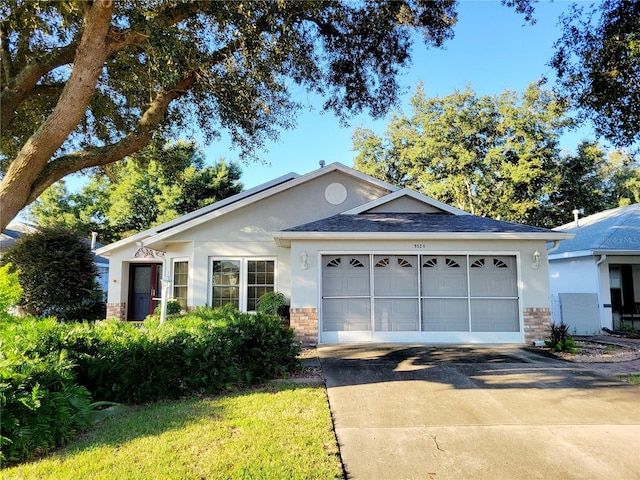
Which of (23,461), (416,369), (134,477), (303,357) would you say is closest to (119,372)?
(23,461)

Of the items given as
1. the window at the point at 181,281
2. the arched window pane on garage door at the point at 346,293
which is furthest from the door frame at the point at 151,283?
the arched window pane on garage door at the point at 346,293

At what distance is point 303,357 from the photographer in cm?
859

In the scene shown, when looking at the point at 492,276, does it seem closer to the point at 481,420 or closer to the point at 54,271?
the point at 481,420

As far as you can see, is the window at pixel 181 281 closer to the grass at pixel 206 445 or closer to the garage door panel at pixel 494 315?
the grass at pixel 206 445

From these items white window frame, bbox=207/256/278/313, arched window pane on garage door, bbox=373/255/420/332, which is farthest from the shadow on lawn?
white window frame, bbox=207/256/278/313

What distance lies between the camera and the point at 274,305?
37.0ft

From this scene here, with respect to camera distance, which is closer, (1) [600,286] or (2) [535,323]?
(2) [535,323]

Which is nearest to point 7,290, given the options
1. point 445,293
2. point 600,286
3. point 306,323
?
point 306,323

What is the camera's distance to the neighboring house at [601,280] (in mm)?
12688

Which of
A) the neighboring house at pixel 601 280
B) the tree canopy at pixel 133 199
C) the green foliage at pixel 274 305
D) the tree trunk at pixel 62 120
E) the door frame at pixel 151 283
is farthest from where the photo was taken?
the tree canopy at pixel 133 199

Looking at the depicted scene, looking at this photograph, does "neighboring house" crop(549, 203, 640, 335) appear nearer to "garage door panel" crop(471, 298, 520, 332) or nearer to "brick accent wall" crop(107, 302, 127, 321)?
"garage door panel" crop(471, 298, 520, 332)

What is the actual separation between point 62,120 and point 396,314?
27.0 feet

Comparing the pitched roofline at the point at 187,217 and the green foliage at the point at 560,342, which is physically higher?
the pitched roofline at the point at 187,217

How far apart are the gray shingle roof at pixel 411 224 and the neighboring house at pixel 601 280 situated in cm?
404
